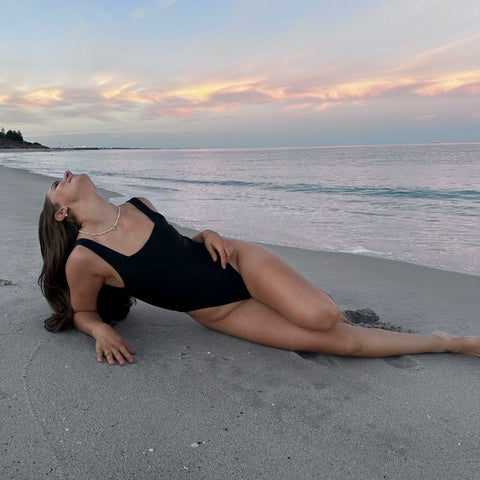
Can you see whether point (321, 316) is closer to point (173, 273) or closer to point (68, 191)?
point (173, 273)

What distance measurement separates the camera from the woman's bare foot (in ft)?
9.37

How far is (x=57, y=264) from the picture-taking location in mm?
2867

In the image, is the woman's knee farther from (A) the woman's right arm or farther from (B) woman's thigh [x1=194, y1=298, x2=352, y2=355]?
(A) the woman's right arm

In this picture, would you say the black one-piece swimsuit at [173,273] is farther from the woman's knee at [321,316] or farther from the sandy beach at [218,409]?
the woman's knee at [321,316]

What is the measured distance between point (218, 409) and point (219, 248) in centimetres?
104

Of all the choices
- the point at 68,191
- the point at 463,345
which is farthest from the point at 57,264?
the point at 463,345

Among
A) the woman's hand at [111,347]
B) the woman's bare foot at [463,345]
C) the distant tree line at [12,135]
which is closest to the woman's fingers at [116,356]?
the woman's hand at [111,347]

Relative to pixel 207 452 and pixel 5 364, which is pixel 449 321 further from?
pixel 5 364

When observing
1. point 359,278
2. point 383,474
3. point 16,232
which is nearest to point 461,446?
point 383,474

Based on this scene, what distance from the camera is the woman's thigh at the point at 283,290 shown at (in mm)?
2650

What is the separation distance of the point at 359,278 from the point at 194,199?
390 inches

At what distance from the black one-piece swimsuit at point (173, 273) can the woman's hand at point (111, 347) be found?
31 centimetres

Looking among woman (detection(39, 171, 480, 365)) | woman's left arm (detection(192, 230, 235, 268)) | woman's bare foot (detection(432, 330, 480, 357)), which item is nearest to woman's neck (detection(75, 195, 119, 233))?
woman (detection(39, 171, 480, 365))

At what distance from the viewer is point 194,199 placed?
558 inches
